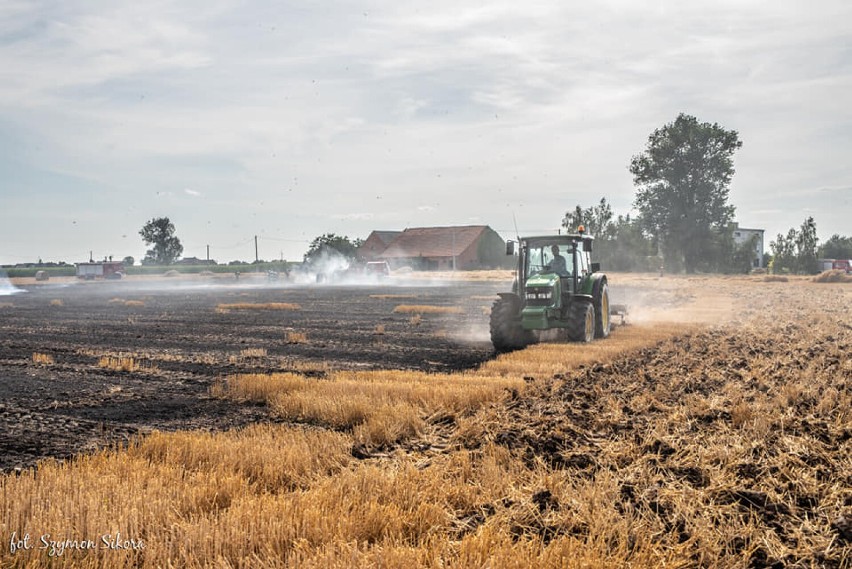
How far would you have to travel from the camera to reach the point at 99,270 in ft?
314

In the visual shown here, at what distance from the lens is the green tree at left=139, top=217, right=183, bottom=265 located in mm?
134750

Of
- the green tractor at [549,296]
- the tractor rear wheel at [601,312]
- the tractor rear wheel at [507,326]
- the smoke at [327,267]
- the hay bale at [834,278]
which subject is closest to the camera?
the green tractor at [549,296]

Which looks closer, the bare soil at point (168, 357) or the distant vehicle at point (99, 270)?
the bare soil at point (168, 357)

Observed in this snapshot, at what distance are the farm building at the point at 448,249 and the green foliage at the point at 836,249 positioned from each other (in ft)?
162

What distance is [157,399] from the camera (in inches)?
431

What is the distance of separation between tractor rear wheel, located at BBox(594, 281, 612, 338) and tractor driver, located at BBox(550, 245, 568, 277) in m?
1.08

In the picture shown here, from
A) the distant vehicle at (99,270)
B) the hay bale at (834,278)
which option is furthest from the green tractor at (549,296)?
the distant vehicle at (99,270)

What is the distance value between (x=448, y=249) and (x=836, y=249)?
196 feet

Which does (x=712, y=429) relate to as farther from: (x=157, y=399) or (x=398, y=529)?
(x=157, y=399)

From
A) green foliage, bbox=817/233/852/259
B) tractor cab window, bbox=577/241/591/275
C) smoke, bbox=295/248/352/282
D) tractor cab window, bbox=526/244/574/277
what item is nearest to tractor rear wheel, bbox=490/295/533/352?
tractor cab window, bbox=526/244/574/277

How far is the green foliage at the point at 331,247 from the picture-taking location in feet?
289

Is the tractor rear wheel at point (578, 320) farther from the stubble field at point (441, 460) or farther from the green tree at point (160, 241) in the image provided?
the green tree at point (160, 241)

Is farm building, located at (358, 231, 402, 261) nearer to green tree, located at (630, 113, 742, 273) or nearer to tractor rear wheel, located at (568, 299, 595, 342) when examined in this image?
green tree, located at (630, 113, 742, 273)

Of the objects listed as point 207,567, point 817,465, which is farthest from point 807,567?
point 207,567
